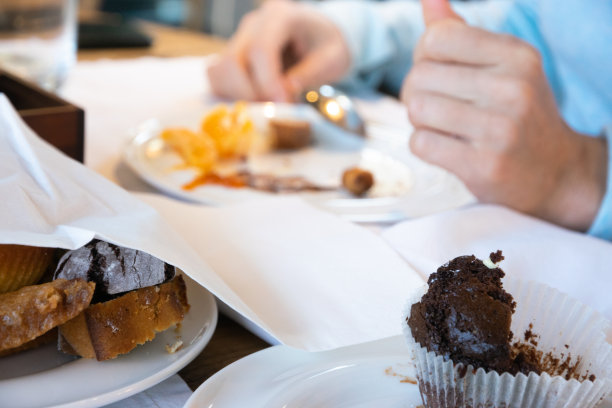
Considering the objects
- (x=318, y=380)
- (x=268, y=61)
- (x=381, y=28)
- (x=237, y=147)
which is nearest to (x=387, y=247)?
(x=318, y=380)

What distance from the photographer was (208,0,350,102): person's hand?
50.1 inches

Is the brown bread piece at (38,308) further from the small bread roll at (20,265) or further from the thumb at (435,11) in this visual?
the thumb at (435,11)

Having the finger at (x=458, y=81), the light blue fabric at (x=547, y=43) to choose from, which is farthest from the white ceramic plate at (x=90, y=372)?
the light blue fabric at (x=547, y=43)

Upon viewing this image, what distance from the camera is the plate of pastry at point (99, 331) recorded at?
392mm

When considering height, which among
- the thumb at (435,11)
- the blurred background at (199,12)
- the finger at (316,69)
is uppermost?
the thumb at (435,11)

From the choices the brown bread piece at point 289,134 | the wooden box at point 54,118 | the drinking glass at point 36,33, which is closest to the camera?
the wooden box at point 54,118

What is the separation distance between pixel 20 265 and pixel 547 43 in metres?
0.89

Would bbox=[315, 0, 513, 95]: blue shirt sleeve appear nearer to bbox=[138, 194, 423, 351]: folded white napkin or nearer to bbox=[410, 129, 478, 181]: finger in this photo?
bbox=[410, 129, 478, 181]: finger

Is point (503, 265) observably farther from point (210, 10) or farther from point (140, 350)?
point (210, 10)

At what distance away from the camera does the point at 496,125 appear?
741 millimetres

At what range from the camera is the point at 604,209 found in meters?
0.75

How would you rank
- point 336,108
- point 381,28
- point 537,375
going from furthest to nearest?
point 381,28, point 336,108, point 537,375

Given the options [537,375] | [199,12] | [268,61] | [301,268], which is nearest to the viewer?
[537,375]

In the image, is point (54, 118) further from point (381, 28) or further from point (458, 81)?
point (381, 28)
